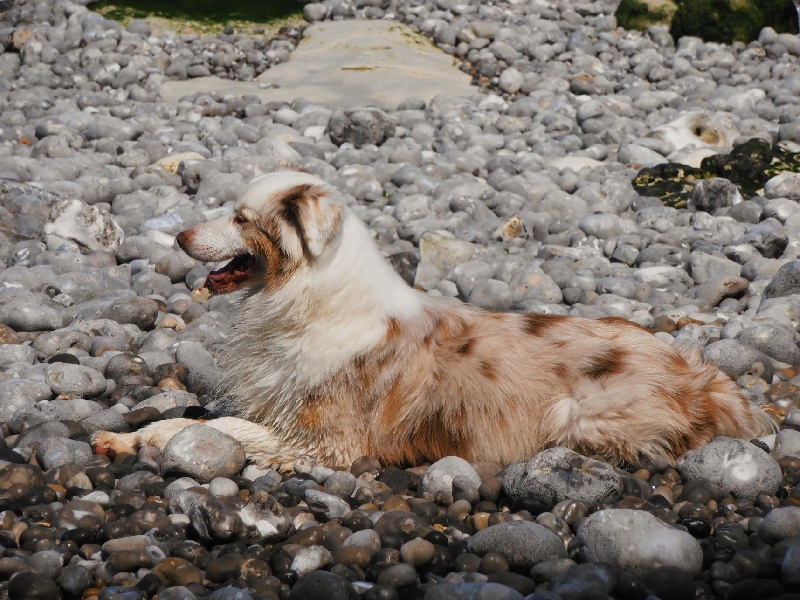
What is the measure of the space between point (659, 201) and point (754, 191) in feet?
3.59

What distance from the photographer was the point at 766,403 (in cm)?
544

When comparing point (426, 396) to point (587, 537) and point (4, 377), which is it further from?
point (4, 377)

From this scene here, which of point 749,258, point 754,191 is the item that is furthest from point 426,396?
point 754,191

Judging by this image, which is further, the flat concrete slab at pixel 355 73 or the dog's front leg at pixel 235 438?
the flat concrete slab at pixel 355 73

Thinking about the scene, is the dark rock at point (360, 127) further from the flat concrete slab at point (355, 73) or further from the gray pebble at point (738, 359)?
the gray pebble at point (738, 359)

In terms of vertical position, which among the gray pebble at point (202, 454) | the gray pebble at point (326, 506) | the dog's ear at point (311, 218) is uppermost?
the dog's ear at point (311, 218)

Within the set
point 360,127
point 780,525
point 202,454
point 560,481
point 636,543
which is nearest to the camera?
point 636,543

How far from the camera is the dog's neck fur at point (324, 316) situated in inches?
188

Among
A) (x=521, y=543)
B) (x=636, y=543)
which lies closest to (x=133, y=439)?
(x=521, y=543)

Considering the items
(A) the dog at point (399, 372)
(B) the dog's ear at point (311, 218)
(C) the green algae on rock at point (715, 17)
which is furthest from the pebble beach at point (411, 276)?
(B) the dog's ear at point (311, 218)

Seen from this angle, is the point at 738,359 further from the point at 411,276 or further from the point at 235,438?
the point at 235,438

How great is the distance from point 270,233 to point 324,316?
511 mm

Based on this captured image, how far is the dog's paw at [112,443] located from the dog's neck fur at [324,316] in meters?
0.68

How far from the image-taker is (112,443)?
15.8 ft
